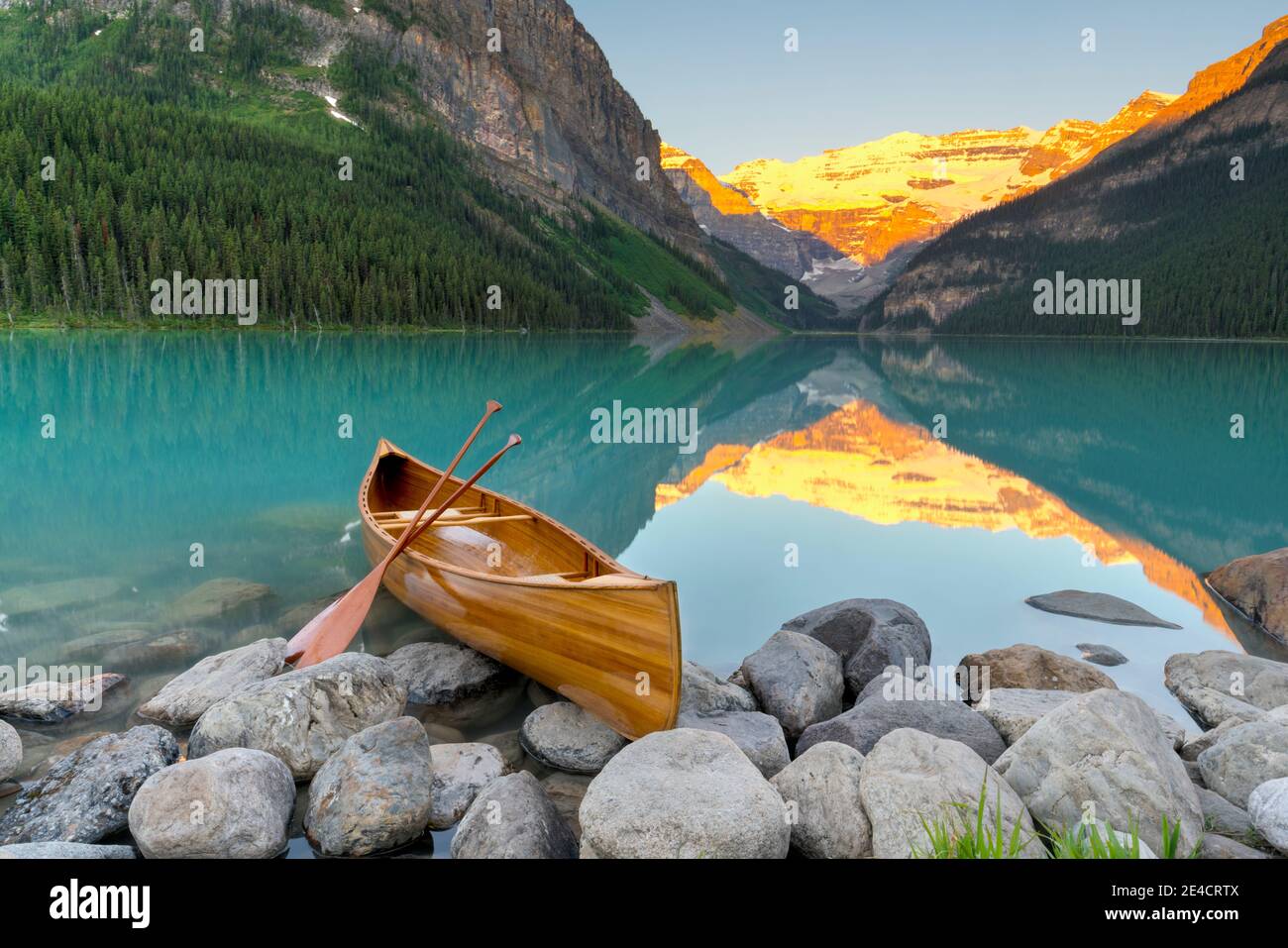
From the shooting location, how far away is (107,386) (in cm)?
3691

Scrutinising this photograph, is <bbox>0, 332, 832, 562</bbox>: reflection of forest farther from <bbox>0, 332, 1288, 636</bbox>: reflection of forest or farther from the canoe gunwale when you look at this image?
the canoe gunwale

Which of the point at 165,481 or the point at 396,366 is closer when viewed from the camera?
the point at 165,481

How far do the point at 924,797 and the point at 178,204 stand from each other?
113235 mm

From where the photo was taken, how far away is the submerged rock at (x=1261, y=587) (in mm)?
11484

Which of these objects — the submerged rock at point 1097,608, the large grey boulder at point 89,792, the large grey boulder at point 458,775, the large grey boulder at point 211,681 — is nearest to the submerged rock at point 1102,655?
the submerged rock at point 1097,608

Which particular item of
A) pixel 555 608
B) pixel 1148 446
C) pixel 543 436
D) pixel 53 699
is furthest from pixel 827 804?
pixel 1148 446

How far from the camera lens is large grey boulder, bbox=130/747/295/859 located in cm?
571

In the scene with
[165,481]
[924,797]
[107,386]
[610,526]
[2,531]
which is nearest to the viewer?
[924,797]
